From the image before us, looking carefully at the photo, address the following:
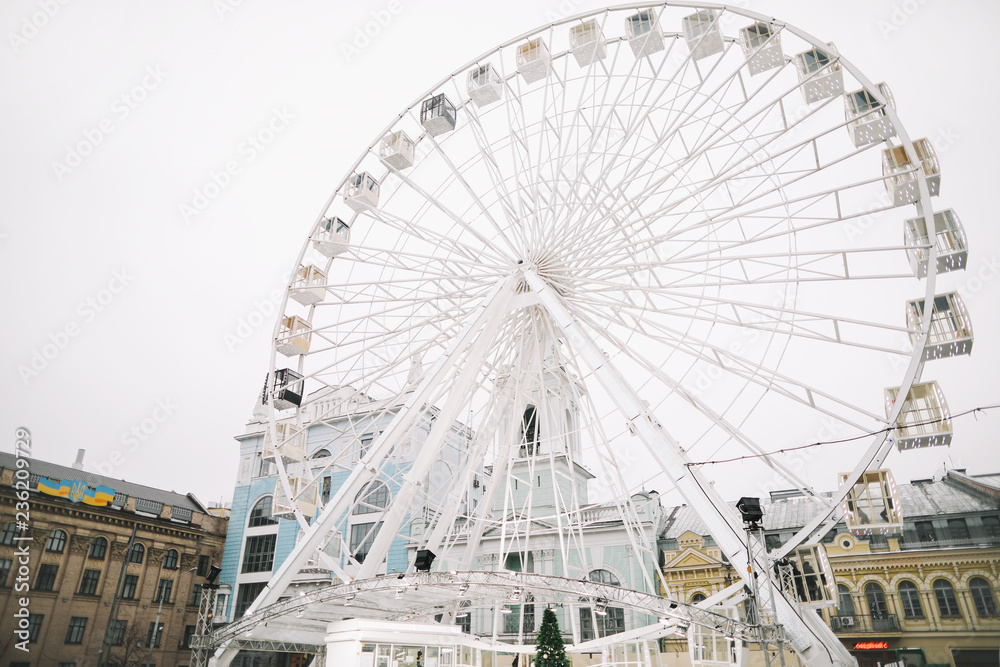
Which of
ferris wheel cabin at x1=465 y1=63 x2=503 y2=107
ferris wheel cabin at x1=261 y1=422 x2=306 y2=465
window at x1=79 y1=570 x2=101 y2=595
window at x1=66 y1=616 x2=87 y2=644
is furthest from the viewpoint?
window at x1=79 y1=570 x2=101 y2=595

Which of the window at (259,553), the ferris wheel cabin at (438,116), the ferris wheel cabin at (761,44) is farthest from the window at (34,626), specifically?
the ferris wheel cabin at (761,44)

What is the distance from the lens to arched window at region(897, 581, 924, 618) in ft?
91.7

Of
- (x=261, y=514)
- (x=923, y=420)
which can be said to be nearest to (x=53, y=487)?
(x=261, y=514)

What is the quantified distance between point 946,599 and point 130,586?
41232 mm

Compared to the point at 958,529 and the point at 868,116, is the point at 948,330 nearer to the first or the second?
the point at 868,116

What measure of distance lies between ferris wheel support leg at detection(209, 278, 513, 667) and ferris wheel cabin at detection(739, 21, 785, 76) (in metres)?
→ 9.98

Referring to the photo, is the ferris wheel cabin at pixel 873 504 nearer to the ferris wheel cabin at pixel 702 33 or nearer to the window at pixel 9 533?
the ferris wheel cabin at pixel 702 33

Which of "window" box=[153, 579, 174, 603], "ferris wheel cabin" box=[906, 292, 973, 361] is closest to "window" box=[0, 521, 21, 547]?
"window" box=[153, 579, 174, 603]

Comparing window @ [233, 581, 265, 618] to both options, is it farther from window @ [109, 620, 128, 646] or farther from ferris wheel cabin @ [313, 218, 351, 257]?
ferris wheel cabin @ [313, 218, 351, 257]

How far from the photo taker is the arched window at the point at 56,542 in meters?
34.1

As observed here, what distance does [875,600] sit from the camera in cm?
2878

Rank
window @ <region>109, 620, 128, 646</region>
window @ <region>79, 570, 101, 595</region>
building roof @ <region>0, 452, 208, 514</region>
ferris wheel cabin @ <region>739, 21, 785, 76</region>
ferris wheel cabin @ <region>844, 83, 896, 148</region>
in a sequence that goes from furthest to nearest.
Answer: building roof @ <region>0, 452, 208, 514</region>, window @ <region>109, 620, 128, 646</region>, window @ <region>79, 570, 101, 595</region>, ferris wheel cabin @ <region>739, 21, 785, 76</region>, ferris wheel cabin @ <region>844, 83, 896, 148</region>

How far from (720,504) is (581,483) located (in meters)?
25.7

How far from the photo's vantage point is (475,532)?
2091 cm
